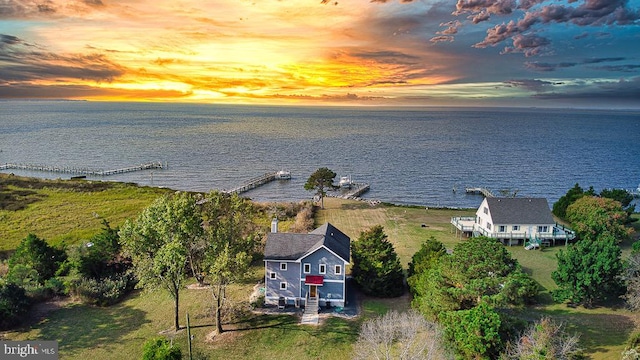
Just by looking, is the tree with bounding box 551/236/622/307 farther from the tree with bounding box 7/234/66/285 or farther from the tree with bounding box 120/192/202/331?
the tree with bounding box 7/234/66/285

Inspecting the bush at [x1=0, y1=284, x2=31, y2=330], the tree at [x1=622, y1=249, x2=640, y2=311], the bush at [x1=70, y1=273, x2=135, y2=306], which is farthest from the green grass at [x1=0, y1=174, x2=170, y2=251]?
the tree at [x1=622, y1=249, x2=640, y2=311]

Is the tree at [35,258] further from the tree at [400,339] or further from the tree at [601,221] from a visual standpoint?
the tree at [601,221]

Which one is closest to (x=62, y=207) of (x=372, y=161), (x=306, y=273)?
(x=306, y=273)

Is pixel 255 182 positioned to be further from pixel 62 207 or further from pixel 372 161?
pixel 372 161

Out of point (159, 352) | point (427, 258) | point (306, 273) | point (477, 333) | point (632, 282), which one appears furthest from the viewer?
point (427, 258)

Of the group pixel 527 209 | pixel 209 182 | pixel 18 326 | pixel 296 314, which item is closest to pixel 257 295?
pixel 296 314
